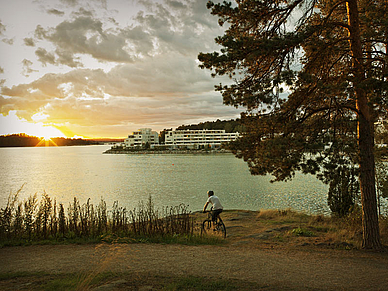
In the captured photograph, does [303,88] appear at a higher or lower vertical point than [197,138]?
lower

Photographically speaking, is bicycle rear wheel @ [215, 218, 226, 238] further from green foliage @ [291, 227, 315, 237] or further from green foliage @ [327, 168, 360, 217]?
green foliage @ [327, 168, 360, 217]

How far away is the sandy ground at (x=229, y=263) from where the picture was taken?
645cm

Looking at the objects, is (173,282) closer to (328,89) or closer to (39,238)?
(328,89)

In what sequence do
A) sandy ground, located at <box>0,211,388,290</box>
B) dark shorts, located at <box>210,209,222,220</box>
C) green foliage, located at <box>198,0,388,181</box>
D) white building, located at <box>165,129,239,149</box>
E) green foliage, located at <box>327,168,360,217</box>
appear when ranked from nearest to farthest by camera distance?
sandy ground, located at <box>0,211,388,290</box> → green foliage, located at <box>198,0,388,181</box> → dark shorts, located at <box>210,209,222,220</box> → green foliage, located at <box>327,168,360,217</box> → white building, located at <box>165,129,239,149</box>

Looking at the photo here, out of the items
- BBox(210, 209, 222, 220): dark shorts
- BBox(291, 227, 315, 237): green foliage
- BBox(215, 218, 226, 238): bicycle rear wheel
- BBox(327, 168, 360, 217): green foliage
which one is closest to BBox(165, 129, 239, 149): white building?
BBox(327, 168, 360, 217): green foliage

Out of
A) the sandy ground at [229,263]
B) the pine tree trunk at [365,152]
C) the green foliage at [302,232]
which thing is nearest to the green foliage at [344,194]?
the green foliage at [302,232]

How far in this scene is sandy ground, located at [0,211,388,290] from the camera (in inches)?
254

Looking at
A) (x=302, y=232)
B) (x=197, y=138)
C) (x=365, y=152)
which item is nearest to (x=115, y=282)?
(x=365, y=152)

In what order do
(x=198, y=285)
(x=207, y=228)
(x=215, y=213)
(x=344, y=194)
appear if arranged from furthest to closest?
1. (x=344, y=194)
2. (x=207, y=228)
3. (x=215, y=213)
4. (x=198, y=285)

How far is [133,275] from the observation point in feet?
21.6

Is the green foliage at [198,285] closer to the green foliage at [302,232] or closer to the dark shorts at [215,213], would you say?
the dark shorts at [215,213]

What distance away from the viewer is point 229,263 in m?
7.68

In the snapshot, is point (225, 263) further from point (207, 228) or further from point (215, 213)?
point (207, 228)

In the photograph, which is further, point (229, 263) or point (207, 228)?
point (207, 228)
